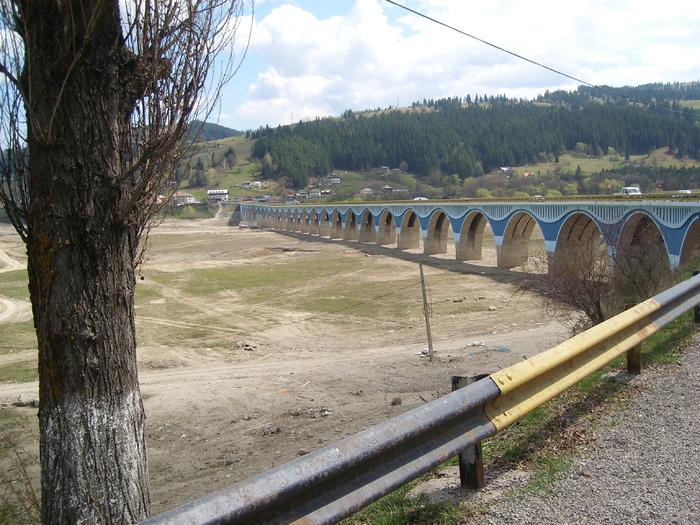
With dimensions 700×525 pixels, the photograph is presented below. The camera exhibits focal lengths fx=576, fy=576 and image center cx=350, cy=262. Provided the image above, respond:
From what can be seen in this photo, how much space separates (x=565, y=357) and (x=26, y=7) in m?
4.07

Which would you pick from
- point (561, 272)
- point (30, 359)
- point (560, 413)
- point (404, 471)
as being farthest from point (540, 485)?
point (30, 359)

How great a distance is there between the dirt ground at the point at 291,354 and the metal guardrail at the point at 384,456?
9.97 feet

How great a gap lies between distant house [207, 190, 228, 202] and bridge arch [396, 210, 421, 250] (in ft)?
297

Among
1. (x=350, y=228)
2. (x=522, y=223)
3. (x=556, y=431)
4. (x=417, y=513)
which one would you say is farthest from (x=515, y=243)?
(x=417, y=513)

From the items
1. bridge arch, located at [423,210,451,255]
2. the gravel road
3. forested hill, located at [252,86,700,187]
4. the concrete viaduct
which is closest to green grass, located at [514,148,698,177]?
forested hill, located at [252,86,700,187]

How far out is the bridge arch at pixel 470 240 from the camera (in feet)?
146

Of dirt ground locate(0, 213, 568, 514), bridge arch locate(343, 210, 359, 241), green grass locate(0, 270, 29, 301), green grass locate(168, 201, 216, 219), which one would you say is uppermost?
green grass locate(168, 201, 216, 219)

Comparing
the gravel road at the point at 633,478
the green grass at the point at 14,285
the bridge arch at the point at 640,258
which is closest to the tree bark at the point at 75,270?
the gravel road at the point at 633,478

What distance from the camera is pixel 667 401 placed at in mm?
4496

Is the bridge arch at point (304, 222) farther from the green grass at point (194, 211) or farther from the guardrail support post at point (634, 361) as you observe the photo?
the guardrail support post at point (634, 361)

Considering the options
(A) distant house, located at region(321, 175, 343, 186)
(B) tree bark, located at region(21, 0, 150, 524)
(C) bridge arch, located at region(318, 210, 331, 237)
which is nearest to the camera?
(B) tree bark, located at region(21, 0, 150, 524)

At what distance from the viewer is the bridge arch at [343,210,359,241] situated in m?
72.4

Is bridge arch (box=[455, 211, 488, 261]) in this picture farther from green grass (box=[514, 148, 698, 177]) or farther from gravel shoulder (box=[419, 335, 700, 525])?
green grass (box=[514, 148, 698, 177])

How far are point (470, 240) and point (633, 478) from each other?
42701mm
